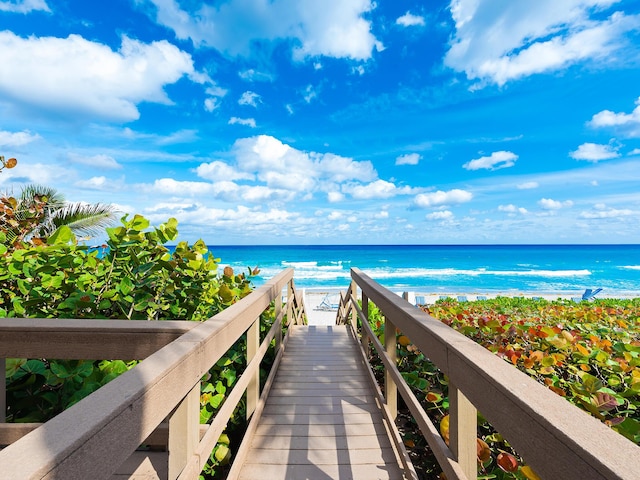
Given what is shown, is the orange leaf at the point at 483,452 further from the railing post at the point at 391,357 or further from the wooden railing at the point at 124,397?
the wooden railing at the point at 124,397

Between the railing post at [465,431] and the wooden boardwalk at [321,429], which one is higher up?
the railing post at [465,431]

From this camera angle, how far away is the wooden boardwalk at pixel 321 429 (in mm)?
1891

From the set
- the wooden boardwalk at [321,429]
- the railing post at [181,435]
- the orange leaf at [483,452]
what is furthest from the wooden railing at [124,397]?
the orange leaf at [483,452]

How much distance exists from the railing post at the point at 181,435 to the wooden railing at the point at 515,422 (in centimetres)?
90

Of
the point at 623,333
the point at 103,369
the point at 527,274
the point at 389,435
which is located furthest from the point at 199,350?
the point at 527,274

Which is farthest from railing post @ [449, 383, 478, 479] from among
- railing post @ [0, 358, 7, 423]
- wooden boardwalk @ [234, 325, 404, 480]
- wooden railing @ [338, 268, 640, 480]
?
railing post @ [0, 358, 7, 423]

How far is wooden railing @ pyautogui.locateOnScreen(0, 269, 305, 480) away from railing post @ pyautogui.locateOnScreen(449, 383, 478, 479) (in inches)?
35.3

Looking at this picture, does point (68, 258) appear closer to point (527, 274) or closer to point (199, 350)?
point (199, 350)

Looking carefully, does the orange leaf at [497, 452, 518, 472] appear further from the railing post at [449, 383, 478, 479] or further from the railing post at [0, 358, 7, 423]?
the railing post at [0, 358, 7, 423]

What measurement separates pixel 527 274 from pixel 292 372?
40.2m

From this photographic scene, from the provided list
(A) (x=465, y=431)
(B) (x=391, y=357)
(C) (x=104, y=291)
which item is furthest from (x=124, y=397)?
(B) (x=391, y=357)

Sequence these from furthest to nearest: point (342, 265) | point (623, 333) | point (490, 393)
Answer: point (342, 265)
point (623, 333)
point (490, 393)

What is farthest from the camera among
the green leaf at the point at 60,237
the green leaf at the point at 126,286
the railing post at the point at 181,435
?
the green leaf at the point at 60,237

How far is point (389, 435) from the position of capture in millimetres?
2178
